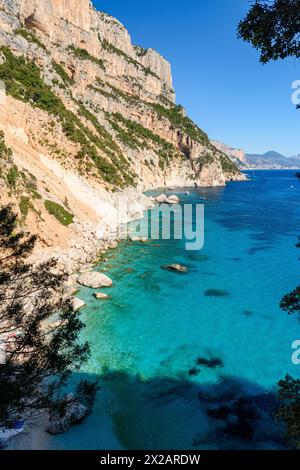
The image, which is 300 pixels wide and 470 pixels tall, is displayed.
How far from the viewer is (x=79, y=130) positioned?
52.6 metres

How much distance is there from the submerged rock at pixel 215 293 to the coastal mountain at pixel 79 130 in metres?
12.9

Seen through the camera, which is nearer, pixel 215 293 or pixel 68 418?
pixel 68 418

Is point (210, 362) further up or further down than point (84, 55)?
further down

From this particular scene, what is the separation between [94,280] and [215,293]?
10606mm

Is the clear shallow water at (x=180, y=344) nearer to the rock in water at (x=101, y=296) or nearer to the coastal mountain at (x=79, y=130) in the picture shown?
the rock in water at (x=101, y=296)

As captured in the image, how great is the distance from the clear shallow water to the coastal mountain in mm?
9223

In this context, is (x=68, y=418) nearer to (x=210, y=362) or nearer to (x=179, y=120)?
(x=210, y=362)

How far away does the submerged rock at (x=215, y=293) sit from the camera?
2502 cm

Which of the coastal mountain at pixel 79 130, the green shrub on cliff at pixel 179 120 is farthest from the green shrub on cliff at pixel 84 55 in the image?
the green shrub on cliff at pixel 179 120

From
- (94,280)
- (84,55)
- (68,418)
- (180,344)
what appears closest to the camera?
(68,418)

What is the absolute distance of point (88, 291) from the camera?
24.0 m

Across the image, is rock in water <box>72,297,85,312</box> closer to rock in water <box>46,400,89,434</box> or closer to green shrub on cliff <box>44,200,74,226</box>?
rock in water <box>46,400,89,434</box>

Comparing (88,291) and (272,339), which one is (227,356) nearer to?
(272,339)

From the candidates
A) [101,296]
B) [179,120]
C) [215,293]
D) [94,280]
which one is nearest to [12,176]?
[94,280]
